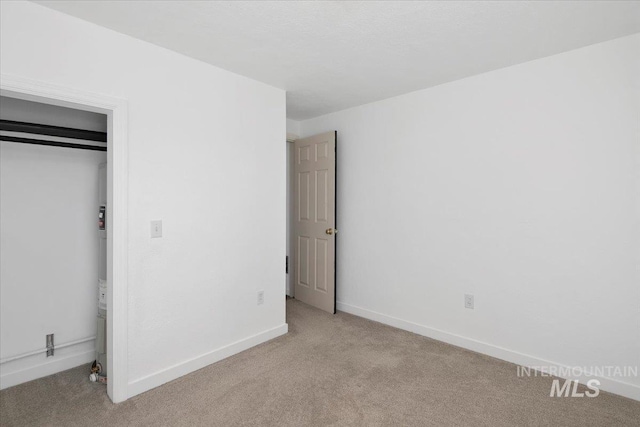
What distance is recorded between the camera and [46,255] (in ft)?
8.03

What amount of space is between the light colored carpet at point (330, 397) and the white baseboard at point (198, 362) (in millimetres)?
62

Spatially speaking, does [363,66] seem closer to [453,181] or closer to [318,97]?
[318,97]

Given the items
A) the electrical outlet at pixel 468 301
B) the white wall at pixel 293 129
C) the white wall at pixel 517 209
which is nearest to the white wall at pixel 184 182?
the white wall at pixel 293 129

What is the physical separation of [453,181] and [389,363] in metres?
1.70

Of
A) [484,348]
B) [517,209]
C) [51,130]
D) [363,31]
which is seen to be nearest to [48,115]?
[51,130]

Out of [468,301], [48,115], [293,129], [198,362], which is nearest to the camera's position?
[48,115]

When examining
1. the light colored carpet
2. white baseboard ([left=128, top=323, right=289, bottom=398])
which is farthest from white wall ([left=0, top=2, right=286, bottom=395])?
the light colored carpet

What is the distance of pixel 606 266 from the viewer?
88.0 inches

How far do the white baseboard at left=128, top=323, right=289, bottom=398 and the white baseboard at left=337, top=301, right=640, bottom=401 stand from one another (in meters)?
1.02

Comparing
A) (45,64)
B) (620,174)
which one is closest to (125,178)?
(45,64)

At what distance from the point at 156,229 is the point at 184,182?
1.34 ft

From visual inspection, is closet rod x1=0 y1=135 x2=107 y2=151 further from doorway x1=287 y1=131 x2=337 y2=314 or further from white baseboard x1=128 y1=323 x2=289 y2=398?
doorway x1=287 y1=131 x2=337 y2=314

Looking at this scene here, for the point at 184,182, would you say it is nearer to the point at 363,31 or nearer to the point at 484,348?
the point at 363,31

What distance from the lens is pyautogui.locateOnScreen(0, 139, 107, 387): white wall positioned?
229 centimetres
